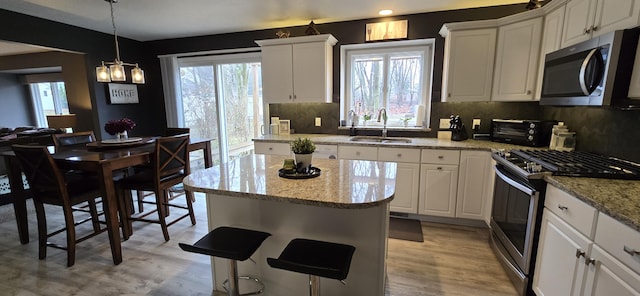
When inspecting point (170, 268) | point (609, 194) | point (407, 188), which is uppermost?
point (609, 194)

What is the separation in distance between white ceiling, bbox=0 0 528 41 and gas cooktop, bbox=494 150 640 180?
1.78 metres

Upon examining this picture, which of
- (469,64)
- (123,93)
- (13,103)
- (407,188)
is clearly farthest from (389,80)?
(13,103)

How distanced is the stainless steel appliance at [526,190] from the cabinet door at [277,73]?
2.49 metres

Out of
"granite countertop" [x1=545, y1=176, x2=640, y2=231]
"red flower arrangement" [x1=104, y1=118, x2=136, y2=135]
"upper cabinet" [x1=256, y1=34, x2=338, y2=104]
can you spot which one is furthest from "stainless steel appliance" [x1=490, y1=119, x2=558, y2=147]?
"red flower arrangement" [x1=104, y1=118, x2=136, y2=135]

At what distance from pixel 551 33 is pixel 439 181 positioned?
1.64 meters

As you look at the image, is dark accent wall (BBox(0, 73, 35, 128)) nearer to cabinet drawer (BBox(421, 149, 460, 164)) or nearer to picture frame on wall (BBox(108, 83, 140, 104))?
picture frame on wall (BBox(108, 83, 140, 104))

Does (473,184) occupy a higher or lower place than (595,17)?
lower

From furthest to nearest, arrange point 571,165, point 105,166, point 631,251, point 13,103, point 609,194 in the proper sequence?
point 13,103 < point 105,166 < point 571,165 < point 609,194 < point 631,251

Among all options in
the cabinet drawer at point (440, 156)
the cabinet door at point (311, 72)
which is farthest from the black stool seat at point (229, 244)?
the cabinet door at point (311, 72)

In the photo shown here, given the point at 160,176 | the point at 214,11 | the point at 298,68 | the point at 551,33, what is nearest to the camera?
the point at 551,33

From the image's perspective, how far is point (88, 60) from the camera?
12.6 ft

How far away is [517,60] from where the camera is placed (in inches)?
104

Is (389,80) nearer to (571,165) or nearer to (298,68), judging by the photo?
(298,68)

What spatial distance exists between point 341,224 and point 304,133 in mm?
2511
